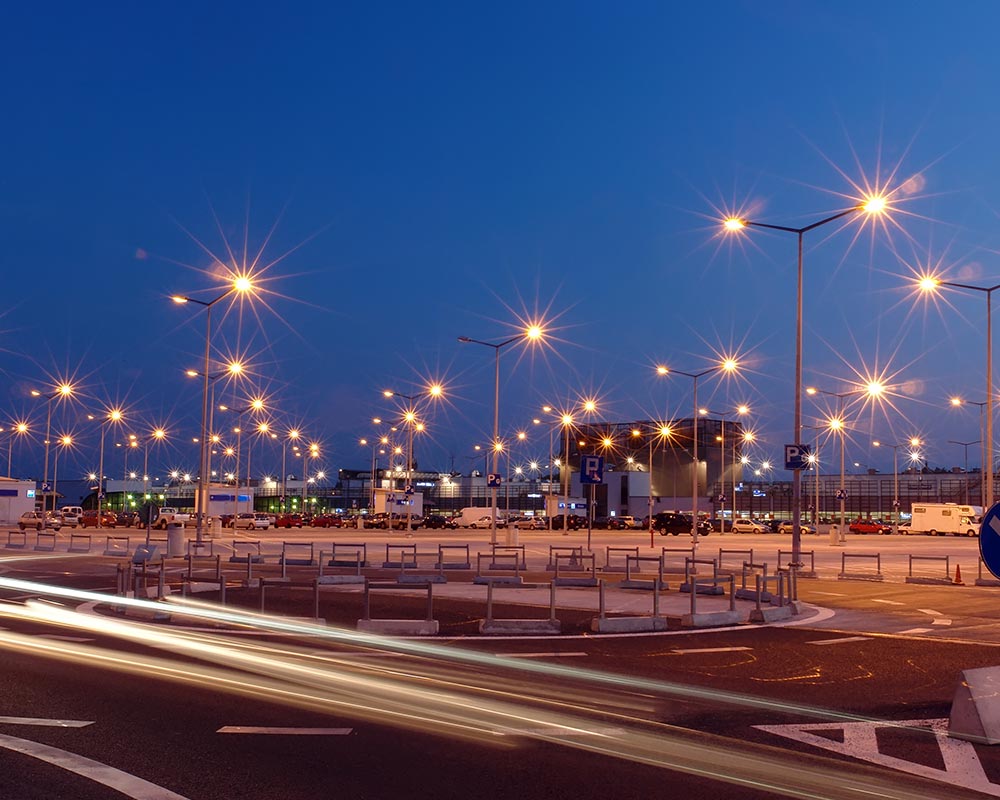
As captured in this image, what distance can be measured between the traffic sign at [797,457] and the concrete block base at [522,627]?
997cm

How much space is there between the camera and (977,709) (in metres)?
8.77

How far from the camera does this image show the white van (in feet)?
274

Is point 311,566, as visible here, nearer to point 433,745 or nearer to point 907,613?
point 907,613

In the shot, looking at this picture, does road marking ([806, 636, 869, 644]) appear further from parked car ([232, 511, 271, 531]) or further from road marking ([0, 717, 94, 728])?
parked car ([232, 511, 271, 531])

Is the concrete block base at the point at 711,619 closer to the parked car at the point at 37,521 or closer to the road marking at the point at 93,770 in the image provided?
the road marking at the point at 93,770

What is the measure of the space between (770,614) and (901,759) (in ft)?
34.9

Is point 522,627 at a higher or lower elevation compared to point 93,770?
lower

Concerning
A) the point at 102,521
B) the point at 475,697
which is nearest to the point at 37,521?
the point at 102,521

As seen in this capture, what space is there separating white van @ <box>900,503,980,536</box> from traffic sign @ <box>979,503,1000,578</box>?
7896cm

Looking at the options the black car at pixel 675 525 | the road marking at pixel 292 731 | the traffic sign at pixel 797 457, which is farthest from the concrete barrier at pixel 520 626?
the black car at pixel 675 525

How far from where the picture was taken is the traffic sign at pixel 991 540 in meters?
9.47

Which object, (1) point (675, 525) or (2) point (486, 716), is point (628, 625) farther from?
(1) point (675, 525)

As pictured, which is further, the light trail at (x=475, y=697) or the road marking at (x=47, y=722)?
the road marking at (x=47, y=722)

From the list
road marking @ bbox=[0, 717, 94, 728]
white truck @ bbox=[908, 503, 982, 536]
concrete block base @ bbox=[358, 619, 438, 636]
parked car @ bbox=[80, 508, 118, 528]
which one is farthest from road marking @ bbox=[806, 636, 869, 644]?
parked car @ bbox=[80, 508, 118, 528]
